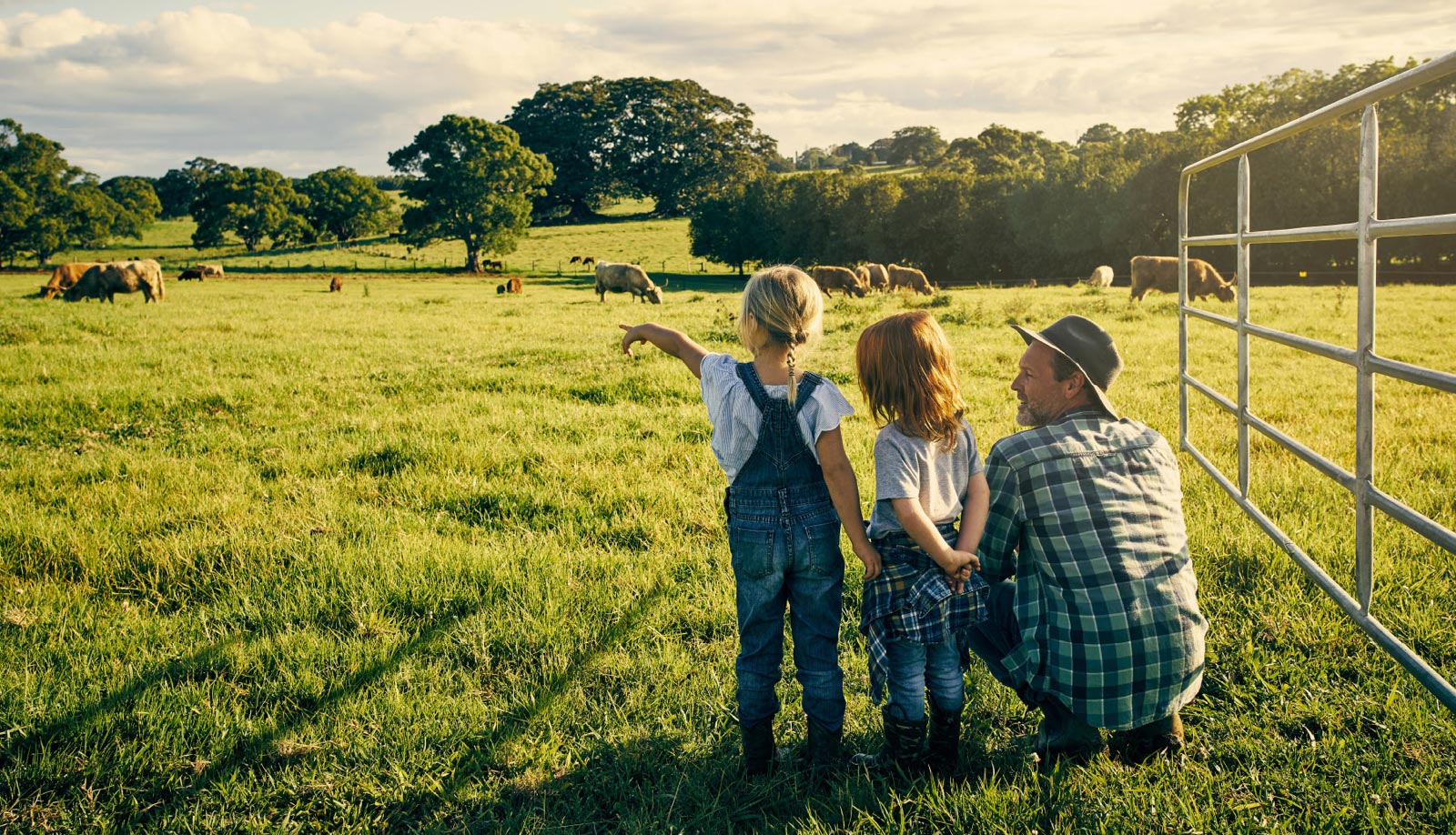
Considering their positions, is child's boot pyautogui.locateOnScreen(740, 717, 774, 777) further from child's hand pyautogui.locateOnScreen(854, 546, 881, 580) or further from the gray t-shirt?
the gray t-shirt

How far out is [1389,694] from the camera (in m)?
3.08

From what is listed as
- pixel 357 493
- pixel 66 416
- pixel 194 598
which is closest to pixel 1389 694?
pixel 194 598

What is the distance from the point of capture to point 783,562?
2904mm

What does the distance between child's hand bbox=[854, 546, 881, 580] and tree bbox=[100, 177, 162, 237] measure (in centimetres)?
8295

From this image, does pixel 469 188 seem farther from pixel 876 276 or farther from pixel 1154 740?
pixel 1154 740

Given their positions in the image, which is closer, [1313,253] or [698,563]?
[698,563]

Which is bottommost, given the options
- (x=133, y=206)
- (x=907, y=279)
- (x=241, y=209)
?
(x=907, y=279)

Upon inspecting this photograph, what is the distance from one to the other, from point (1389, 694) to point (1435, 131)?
44.0m

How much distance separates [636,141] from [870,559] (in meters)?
94.5

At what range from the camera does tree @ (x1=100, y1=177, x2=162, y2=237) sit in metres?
69.8

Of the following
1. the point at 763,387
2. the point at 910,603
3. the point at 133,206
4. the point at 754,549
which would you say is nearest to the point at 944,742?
the point at 910,603

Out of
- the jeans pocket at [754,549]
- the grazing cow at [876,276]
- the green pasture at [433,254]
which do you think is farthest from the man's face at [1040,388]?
the green pasture at [433,254]

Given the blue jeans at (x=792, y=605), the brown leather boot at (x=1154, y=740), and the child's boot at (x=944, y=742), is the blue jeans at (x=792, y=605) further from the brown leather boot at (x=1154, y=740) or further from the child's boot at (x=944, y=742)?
the brown leather boot at (x=1154, y=740)

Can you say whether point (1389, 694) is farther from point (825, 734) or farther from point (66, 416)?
point (66, 416)
